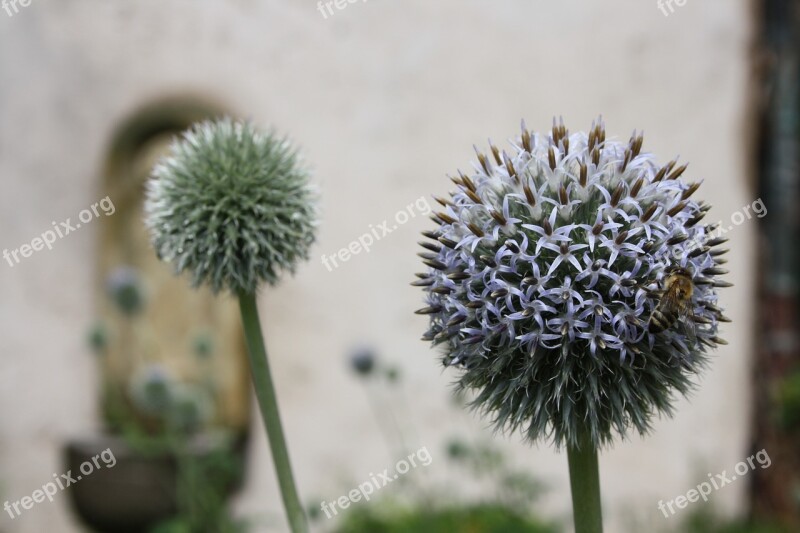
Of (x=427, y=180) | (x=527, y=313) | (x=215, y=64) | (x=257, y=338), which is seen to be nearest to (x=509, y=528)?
(x=427, y=180)

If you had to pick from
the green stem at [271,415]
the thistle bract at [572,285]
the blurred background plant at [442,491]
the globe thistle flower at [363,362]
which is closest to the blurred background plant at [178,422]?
the blurred background plant at [442,491]

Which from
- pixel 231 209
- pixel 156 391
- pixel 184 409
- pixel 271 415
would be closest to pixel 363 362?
pixel 184 409

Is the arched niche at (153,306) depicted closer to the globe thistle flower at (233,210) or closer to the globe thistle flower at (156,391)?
the globe thistle flower at (156,391)

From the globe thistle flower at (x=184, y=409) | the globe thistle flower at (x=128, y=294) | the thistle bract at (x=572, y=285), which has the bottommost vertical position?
the thistle bract at (x=572, y=285)

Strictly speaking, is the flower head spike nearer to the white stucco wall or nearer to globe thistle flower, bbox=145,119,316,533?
globe thistle flower, bbox=145,119,316,533

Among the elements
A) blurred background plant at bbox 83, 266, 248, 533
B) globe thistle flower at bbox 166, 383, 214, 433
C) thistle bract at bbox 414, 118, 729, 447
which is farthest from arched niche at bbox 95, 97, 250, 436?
thistle bract at bbox 414, 118, 729, 447

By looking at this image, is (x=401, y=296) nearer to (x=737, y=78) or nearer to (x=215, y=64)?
(x=215, y=64)
